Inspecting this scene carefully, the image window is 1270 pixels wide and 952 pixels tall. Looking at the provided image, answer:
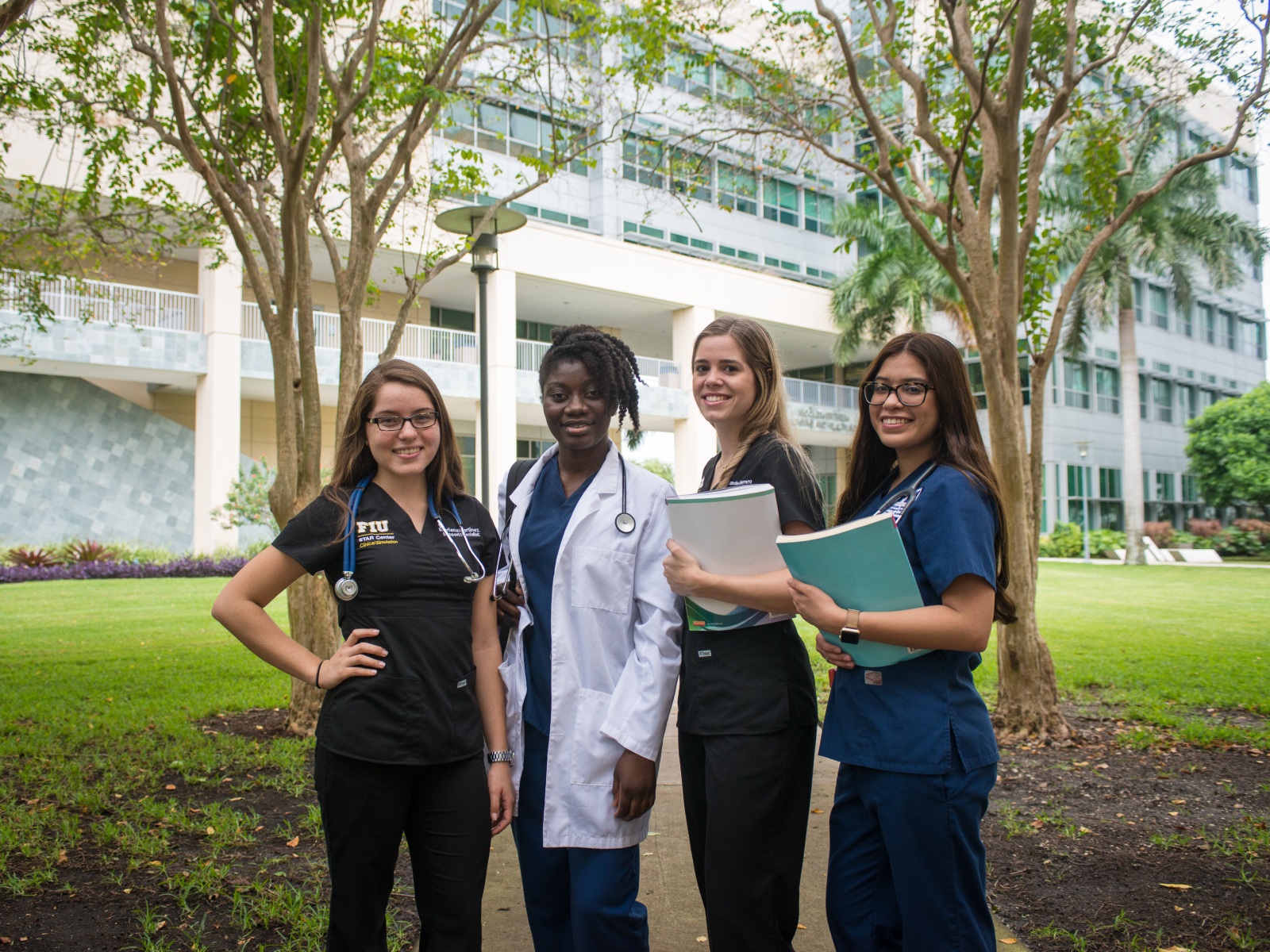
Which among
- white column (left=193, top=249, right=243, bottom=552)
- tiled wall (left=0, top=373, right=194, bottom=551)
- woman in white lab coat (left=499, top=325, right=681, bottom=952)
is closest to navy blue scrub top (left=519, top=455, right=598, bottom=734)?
woman in white lab coat (left=499, top=325, right=681, bottom=952)

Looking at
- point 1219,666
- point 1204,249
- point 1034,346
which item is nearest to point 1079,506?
point 1204,249

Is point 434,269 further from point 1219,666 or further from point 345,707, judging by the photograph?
point 1219,666

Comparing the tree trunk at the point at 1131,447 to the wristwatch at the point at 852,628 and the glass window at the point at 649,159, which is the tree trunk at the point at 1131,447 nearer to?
the glass window at the point at 649,159

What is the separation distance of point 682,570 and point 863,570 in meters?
0.46

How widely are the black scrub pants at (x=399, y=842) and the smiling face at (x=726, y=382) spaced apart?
120 cm

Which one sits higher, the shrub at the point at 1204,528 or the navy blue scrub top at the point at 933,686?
the navy blue scrub top at the point at 933,686

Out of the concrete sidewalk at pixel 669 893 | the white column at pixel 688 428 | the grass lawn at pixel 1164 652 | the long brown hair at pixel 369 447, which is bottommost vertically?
the concrete sidewalk at pixel 669 893

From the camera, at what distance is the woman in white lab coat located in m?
2.54

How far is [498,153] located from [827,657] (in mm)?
26450

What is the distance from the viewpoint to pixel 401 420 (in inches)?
105

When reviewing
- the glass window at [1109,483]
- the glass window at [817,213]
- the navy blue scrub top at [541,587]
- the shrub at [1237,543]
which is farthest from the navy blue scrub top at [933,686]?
the glass window at [1109,483]

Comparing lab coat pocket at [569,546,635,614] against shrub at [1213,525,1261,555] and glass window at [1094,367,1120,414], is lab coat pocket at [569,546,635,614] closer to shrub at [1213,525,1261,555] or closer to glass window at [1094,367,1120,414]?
shrub at [1213,525,1261,555]

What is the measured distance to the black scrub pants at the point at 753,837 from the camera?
2453 mm

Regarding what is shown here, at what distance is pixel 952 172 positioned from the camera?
6117 millimetres
